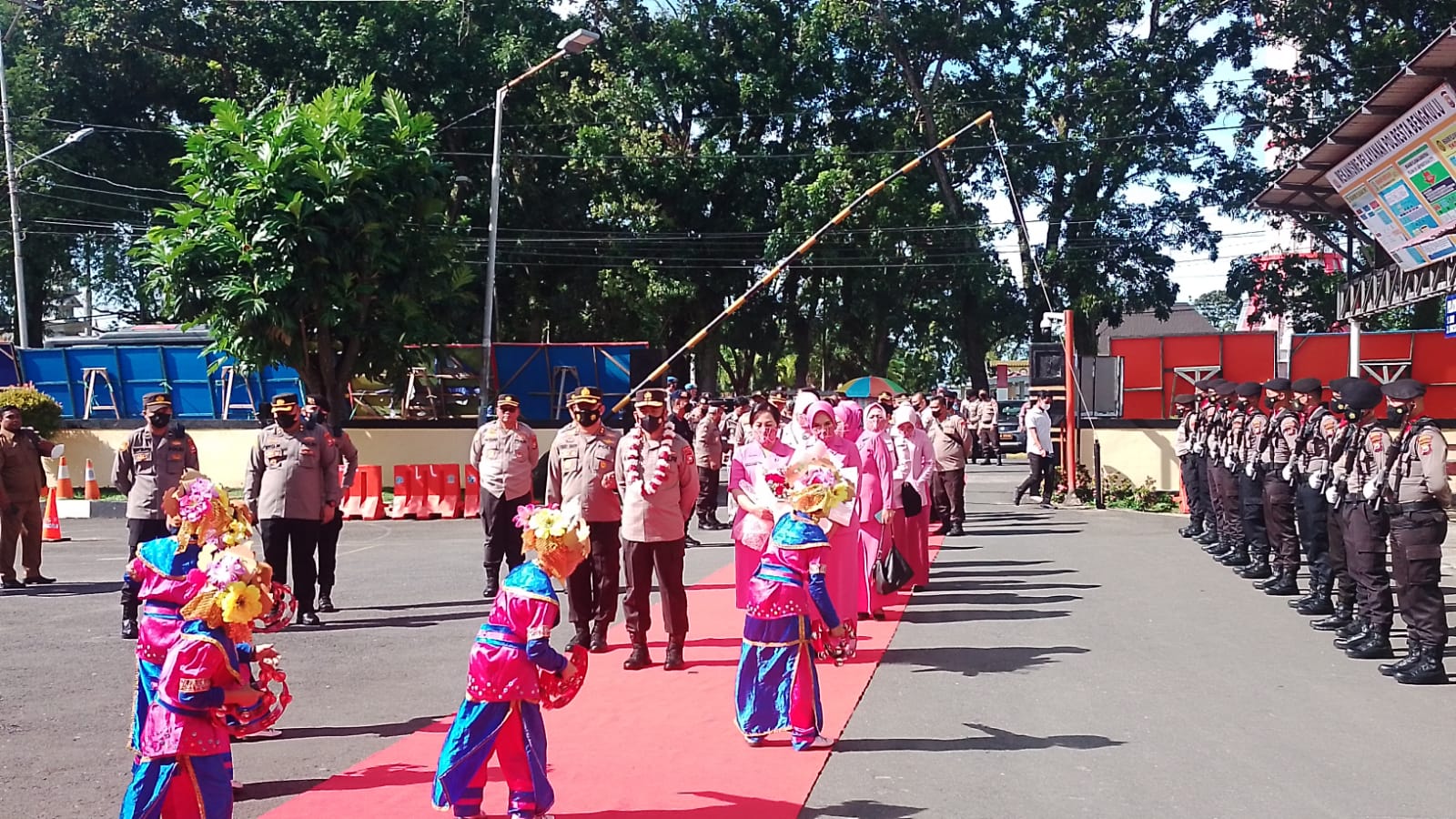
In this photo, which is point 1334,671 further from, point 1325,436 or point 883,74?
point 883,74

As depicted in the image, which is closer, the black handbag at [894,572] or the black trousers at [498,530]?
the black handbag at [894,572]

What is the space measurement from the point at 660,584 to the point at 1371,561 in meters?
5.09

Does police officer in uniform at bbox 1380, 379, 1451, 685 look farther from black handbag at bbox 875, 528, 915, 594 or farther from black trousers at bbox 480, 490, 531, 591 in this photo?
black trousers at bbox 480, 490, 531, 591

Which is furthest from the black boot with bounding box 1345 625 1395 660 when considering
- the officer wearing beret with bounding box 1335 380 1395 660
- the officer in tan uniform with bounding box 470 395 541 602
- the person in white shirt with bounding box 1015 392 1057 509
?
the person in white shirt with bounding box 1015 392 1057 509

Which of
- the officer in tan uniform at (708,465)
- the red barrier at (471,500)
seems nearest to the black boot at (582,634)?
the officer in tan uniform at (708,465)

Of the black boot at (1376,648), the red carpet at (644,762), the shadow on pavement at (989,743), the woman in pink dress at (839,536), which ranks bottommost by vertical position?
the shadow on pavement at (989,743)

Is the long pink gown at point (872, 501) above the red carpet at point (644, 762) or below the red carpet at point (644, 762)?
above

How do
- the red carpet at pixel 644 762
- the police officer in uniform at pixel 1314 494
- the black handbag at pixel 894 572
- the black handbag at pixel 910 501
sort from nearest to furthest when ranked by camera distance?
1. the red carpet at pixel 644 762
2. the black handbag at pixel 894 572
3. the police officer in uniform at pixel 1314 494
4. the black handbag at pixel 910 501

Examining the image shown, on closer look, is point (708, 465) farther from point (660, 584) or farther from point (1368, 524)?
point (1368, 524)

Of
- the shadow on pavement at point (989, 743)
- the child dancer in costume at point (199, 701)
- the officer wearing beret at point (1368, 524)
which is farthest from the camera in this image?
the officer wearing beret at point (1368, 524)

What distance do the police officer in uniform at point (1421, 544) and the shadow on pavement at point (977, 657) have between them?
2.15 metres

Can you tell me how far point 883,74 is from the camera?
35.7 m

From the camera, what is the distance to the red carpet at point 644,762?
573 centimetres

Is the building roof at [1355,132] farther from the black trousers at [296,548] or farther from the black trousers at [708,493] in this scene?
the black trousers at [296,548]
